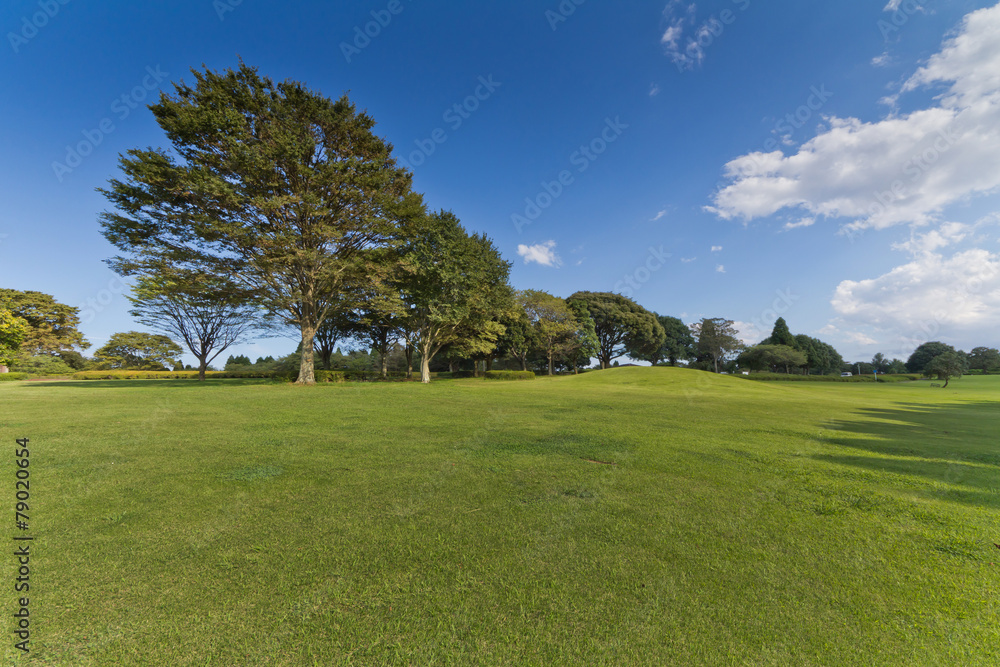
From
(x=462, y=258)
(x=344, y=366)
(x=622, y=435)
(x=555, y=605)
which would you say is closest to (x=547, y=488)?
(x=555, y=605)

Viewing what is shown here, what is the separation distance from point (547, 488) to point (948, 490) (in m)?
4.80

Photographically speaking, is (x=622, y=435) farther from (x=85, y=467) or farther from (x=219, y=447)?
(x=85, y=467)

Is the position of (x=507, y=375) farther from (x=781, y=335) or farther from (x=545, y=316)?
(x=781, y=335)

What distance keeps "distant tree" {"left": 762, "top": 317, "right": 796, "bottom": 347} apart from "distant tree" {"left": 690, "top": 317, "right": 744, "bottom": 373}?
9.38 metres

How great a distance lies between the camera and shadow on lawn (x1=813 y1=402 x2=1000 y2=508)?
4.46m

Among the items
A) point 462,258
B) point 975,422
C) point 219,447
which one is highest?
point 462,258

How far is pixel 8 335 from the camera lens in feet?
104

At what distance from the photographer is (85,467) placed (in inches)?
181

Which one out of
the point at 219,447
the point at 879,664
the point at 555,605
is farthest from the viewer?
the point at 219,447

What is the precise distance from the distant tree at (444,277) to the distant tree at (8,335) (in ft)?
117

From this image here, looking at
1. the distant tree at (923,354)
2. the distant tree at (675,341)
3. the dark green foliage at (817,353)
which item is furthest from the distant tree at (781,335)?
the distant tree at (923,354)

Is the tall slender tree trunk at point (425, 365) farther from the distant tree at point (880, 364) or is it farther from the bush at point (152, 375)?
the distant tree at point (880, 364)

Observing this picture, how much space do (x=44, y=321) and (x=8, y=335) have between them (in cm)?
1383

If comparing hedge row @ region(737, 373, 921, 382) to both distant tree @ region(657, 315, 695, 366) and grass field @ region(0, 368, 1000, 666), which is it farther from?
grass field @ region(0, 368, 1000, 666)
